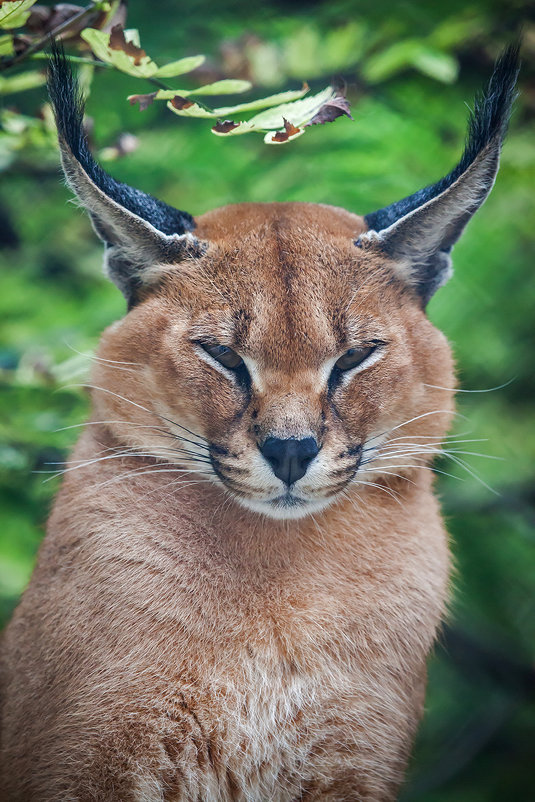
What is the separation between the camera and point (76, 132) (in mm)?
2105

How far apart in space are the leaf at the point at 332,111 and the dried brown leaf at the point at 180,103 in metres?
0.30

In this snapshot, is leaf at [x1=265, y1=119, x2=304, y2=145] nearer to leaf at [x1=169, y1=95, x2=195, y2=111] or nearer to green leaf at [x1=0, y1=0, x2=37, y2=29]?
leaf at [x1=169, y1=95, x2=195, y2=111]

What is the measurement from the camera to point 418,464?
2639 millimetres

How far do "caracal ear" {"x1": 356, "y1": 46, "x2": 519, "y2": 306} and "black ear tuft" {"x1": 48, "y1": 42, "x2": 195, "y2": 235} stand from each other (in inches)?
24.7

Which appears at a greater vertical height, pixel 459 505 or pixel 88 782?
pixel 459 505

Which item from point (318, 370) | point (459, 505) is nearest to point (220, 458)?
point (318, 370)

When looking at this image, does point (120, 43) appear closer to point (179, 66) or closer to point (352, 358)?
point (179, 66)

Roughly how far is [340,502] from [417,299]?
25.5 inches

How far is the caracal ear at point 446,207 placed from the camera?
2102 millimetres

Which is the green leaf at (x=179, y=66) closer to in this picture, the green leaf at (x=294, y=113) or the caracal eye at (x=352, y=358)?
the green leaf at (x=294, y=113)

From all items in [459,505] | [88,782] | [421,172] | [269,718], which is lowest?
[88,782]

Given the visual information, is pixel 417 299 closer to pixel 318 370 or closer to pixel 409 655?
pixel 318 370

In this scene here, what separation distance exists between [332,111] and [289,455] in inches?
32.3

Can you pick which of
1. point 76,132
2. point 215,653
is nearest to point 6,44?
point 76,132
